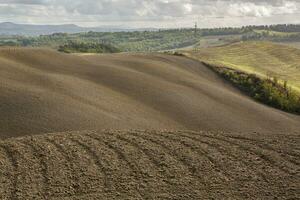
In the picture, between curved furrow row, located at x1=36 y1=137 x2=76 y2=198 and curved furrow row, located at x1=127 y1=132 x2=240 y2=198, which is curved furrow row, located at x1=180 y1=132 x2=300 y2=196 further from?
curved furrow row, located at x1=36 y1=137 x2=76 y2=198

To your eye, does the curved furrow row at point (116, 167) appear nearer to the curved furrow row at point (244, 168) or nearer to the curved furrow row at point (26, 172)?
the curved furrow row at point (26, 172)

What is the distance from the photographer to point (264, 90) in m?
50.8

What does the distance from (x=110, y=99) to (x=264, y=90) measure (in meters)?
21.0

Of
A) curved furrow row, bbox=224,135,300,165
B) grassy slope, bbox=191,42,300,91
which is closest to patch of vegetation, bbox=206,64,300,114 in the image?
curved furrow row, bbox=224,135,300,165

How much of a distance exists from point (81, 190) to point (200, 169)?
18.2ft

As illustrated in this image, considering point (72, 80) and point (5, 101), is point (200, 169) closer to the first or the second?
point (5, 101)

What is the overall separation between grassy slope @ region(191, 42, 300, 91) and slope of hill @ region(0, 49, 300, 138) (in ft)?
110

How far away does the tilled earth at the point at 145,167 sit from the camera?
61.7ft

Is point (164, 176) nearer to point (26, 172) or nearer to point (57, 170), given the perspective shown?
point (57, 170)

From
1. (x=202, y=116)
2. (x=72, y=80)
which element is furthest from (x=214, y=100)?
(x=72, y=80)

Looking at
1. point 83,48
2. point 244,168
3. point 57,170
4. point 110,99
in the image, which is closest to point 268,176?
point 244,168

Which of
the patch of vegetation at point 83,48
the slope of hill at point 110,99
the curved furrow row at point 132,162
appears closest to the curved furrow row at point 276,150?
the slope of hill at point 110,99

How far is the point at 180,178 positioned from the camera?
20.1 m

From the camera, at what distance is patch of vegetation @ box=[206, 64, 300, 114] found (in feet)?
158
